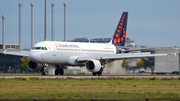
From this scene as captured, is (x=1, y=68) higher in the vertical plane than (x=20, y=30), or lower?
lower

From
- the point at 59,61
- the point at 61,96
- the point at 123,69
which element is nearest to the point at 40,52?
the point at 59,61

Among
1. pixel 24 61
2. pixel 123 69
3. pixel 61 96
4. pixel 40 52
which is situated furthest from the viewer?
pixel 24 61

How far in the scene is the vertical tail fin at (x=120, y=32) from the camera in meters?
60.7

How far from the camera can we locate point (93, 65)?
158ft

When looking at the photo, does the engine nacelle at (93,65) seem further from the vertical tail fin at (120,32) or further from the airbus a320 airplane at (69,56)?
the vertical tail fin at (120,32)

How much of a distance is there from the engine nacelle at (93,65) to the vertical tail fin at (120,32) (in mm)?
12804

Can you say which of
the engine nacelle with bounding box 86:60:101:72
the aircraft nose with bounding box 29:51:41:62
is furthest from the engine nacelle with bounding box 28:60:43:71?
the engine nacelle with bounding box 86:60:101:72

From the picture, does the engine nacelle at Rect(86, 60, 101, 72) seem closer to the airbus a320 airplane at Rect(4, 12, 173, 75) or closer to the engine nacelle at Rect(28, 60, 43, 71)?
the airbus a320 airplane at Rect(4, 12, 173, 75)

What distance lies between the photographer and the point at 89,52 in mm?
53281

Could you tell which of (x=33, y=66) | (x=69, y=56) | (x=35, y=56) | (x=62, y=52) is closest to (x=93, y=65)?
(x=69, y=56)

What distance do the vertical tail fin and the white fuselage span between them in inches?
209

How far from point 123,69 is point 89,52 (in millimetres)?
10689

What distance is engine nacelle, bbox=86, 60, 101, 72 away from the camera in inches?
1852

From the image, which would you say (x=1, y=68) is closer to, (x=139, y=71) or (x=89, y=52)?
(x=139, y=71)
